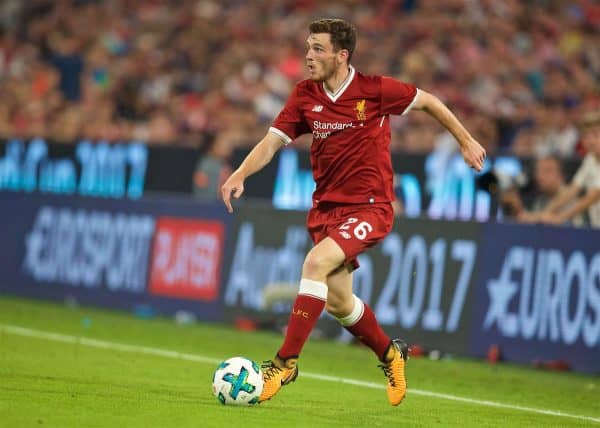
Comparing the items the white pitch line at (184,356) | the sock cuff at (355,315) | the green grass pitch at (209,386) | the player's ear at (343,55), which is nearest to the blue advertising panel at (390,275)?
the green grass pitch at (209,386)

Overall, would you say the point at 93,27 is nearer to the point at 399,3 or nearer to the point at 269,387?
the point at 399,3

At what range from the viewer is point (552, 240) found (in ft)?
42.5

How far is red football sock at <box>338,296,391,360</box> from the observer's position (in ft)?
29.6

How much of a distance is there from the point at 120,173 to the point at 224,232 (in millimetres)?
4478

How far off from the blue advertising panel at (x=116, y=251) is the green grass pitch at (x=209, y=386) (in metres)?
1.27

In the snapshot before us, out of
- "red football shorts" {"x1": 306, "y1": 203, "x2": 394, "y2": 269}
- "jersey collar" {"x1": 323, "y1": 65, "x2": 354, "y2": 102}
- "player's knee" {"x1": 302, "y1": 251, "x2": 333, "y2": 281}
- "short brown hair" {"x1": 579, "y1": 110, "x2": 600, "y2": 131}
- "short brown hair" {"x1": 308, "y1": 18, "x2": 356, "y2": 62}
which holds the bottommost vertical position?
"player's knee" {"x1": 302, "y1": 251, "x2": 333, "y2": 281}

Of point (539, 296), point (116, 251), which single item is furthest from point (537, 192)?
point (116, 251)

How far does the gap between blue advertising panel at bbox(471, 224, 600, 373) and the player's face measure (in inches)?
189

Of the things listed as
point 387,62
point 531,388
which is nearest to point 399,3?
point 387,62

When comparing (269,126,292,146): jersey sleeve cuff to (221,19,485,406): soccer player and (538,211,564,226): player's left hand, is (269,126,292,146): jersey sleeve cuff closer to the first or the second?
(221,19,485,406): soccer player

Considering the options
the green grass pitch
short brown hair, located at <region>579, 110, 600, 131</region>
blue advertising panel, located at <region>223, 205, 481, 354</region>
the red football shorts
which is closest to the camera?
the green grass pitch

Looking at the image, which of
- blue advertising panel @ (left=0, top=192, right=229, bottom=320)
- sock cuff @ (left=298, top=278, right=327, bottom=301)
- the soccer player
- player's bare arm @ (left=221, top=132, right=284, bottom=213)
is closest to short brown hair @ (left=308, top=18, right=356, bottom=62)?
the soccer player

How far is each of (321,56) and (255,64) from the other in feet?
43.0

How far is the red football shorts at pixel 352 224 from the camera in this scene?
8664 millimetres
